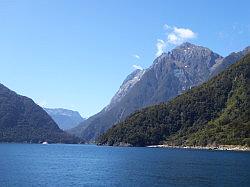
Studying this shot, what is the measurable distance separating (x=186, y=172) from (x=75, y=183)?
131 feet

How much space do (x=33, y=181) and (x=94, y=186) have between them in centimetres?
1728

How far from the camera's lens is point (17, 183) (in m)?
106

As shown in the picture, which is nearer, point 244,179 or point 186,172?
point 244,179

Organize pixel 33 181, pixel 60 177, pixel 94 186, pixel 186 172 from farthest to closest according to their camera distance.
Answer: pixel 186 172 < pixel 60 177 < pixel 33 181 < pixel 94 186

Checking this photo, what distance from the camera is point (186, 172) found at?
135 metres

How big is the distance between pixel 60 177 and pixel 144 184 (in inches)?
1066

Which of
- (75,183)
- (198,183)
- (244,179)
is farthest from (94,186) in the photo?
(244,179)

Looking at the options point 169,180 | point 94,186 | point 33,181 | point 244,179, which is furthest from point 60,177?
point 244,179

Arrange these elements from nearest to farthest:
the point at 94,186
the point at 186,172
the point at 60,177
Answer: the point at 94,186, the point at 60,177, the point at 186,172

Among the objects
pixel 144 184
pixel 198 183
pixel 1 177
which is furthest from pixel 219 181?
pixel 1 177

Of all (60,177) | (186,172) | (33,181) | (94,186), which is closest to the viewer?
(94,186)

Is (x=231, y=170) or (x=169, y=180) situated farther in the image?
(x=231, y=170)

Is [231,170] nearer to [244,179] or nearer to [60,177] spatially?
[244,179]

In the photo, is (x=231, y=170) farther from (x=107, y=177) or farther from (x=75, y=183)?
(x=75, y=183)
